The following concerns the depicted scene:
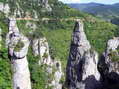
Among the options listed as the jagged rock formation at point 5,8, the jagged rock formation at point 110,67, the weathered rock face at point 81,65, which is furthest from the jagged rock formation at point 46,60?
the jagged rock formation at point 5,8

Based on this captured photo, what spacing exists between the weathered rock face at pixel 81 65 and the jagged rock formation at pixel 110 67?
1246 millimetres

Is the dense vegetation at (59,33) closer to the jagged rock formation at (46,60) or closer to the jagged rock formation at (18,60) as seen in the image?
the jagged rock formation at (46,60)

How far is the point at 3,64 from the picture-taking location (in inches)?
1271

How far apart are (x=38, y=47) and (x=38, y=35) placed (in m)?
1.87

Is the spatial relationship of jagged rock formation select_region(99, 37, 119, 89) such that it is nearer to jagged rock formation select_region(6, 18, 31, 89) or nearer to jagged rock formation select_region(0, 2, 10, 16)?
jagged rock formation select_region(6, 18, 31, 89)

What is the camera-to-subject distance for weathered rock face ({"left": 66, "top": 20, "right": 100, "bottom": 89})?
41.7 meters

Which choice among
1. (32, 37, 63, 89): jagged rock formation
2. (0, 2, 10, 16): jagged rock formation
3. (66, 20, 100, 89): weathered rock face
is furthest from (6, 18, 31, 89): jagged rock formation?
(0, 2, 10, 16): jagged rock formation

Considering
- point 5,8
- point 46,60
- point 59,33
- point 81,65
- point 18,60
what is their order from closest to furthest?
point 18,60, point 81,65, point 46,60, point 5,8, point 59,33

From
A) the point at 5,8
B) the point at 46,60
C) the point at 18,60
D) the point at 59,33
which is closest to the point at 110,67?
the point at 46,60

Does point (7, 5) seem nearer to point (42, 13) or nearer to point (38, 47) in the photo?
point (42, 13)

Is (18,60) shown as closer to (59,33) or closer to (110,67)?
(110,67)

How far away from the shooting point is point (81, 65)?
42875 mm

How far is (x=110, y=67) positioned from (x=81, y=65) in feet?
17.5

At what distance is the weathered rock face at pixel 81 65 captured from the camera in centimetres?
4169
